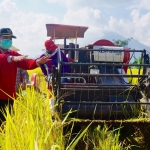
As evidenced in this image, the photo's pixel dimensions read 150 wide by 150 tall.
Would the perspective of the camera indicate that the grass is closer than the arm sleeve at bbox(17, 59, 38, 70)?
Yes

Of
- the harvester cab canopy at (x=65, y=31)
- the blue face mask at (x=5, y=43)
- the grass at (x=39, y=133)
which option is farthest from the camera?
Answer: the harvester cab canopy at (x=65, y=31)

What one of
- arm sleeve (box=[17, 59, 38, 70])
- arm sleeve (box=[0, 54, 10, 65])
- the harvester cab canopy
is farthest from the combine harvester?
the harvester cab canopy

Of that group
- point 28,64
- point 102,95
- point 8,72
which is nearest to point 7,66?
point 8,72

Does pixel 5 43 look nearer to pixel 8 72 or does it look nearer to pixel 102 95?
pixel 8 72

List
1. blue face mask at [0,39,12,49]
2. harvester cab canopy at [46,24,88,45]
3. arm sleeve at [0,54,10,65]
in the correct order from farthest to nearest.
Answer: harvester cab canopy at [46,24,88,45], blue face mask at [0,39,12,49], arm sleeve at [0,54,10,65]

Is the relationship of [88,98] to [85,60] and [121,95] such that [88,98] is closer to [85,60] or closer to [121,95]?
[121,95]

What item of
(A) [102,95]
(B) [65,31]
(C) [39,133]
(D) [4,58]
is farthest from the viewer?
(B) [65,31]

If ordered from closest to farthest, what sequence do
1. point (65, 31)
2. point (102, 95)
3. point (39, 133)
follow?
1. point (39, 133)
2. point (102, 95)
3. point (65, 31)

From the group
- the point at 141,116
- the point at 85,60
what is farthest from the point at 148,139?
the point at 85,60

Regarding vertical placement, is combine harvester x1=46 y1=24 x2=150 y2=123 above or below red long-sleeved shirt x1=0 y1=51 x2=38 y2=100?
below

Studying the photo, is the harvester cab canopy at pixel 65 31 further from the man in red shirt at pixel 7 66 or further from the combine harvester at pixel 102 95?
the man in red shirt at pixel 7 66

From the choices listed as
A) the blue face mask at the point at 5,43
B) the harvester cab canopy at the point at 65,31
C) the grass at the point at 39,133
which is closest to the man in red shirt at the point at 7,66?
the blue face mask at the point at 5,43

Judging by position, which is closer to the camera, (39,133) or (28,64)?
(39,133)

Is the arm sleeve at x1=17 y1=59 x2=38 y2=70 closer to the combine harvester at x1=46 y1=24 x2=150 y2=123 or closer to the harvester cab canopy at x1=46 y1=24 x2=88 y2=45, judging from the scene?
the combine harvester at x1=46 y1=24 x2=150 y2=123
